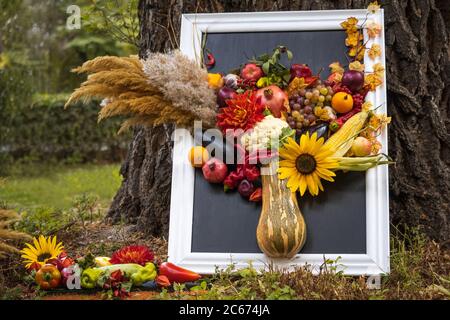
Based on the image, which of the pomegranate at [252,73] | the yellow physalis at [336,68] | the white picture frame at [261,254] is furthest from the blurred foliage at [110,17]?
the yellow physalis at [336,68]

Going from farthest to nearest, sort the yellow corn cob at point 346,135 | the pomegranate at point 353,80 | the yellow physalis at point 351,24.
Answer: the yellow physalis at point 351,24, the pomegranate at point 353,80, the yellow corn cob at point 346,135

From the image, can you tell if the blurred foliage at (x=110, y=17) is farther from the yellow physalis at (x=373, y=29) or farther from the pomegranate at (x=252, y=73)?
the yellow physalis at (x=373, y=29)

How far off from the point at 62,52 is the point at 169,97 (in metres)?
8.95

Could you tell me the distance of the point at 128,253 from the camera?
9.04ft

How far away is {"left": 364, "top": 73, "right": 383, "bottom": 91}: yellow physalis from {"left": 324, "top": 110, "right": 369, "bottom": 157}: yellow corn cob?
0.15 meters

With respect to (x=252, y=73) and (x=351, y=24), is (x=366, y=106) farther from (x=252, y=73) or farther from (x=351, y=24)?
(x=252, y=73)

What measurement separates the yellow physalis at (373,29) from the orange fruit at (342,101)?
34cm

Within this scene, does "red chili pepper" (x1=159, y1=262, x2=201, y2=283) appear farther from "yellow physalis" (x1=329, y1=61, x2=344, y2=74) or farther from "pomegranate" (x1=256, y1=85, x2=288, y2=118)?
"yellow physalis" (x1=329, y1=61, x2=344, y2=74)

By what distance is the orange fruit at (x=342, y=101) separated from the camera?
9.11 ft

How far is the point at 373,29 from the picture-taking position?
2863mm

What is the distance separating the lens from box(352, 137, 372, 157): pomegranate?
269cm

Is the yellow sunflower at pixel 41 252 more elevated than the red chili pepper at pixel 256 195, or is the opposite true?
the red chili pepper at pixel 256 195

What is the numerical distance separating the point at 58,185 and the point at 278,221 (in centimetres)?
551
